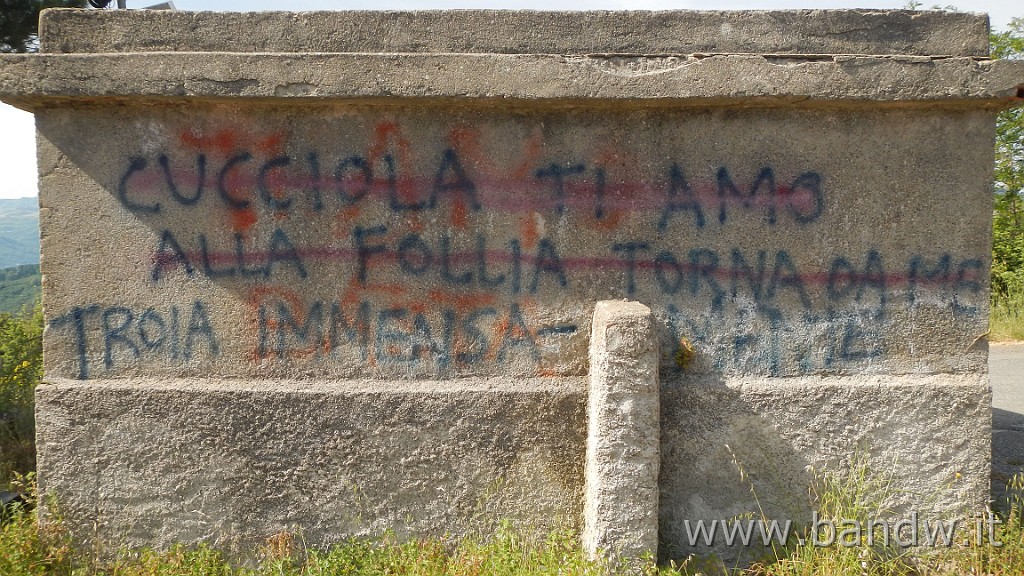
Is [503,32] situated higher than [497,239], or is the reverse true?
[503,32]

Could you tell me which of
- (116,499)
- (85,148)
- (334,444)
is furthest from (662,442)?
(85,148)

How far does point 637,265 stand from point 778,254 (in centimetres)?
61

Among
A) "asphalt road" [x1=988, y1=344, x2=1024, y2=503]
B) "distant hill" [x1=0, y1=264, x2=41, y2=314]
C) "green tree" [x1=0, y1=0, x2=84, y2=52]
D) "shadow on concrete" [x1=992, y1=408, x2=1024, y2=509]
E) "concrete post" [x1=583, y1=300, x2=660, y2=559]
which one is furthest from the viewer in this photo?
"distant hill" [x1=0, y1=264, x2=41, y2=314]

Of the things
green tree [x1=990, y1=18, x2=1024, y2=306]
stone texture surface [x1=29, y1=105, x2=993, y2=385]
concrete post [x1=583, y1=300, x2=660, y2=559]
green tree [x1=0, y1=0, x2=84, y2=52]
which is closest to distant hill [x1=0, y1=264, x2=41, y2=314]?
green tree [x1=0, y1=0, x2=84, y2=52]

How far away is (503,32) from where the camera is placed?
2902 mm

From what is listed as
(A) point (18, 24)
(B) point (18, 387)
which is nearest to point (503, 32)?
(B) point (18, 387)

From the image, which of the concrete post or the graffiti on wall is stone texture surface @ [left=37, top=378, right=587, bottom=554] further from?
the concrete post

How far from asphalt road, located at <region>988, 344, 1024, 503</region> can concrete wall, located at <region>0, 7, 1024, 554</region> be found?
4.06ft

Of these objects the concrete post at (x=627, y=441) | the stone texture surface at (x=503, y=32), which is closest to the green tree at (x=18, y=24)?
the stone texture surface at (x=503, y=32)

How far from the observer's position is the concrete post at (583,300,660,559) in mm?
2688

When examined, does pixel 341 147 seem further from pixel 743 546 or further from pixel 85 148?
pixel 743 546

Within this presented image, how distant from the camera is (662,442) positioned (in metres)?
2.99

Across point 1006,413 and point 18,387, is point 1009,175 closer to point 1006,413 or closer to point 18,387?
point 1006,413

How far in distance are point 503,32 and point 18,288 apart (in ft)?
35.0
